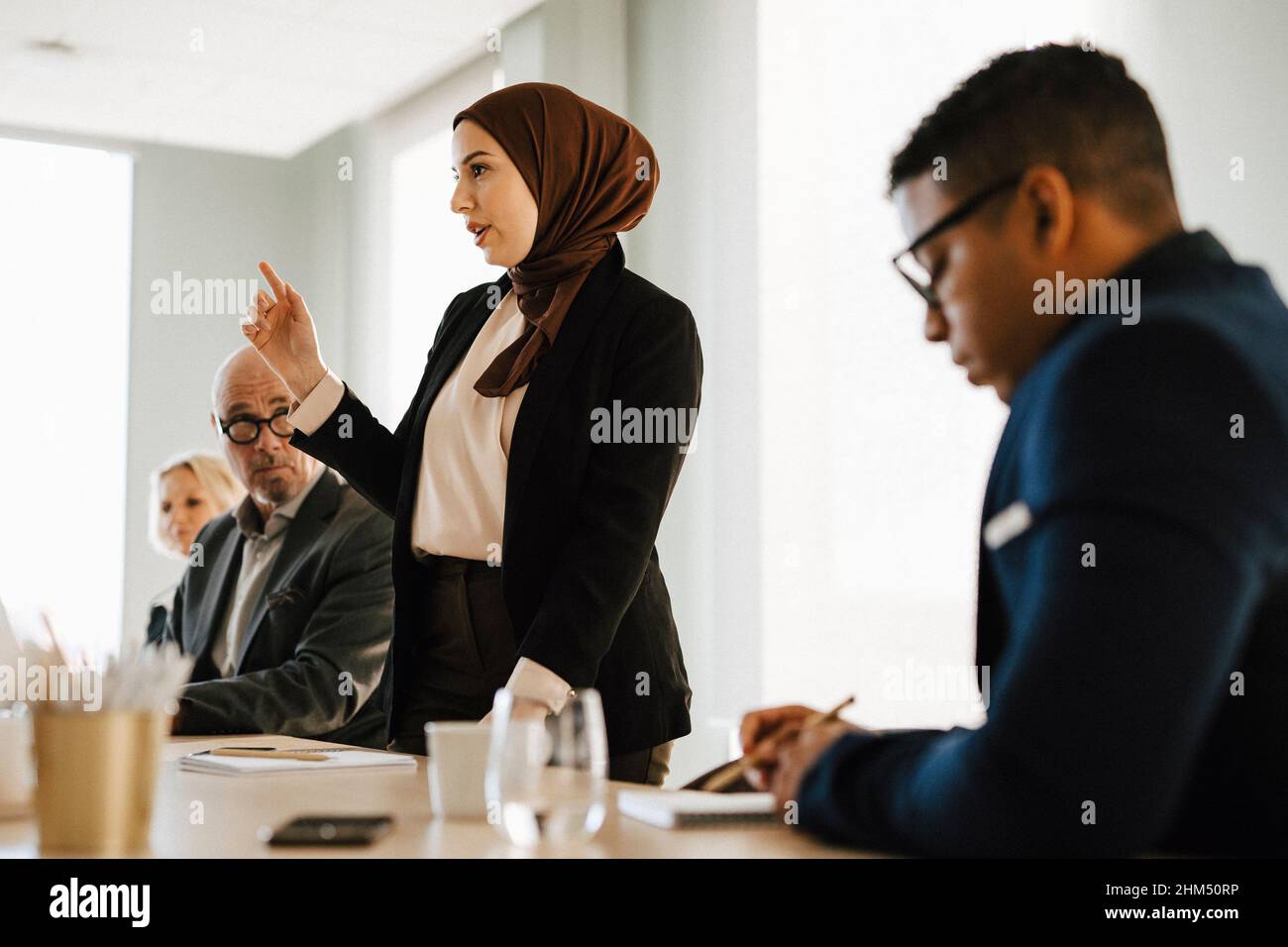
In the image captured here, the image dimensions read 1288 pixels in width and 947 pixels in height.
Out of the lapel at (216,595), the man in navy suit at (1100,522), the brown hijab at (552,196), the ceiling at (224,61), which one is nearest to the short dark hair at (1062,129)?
the man in navy suit at (1100,522)

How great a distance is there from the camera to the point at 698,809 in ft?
3.59

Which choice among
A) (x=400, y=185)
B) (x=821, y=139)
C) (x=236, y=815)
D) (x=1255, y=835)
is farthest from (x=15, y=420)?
(x=1255, y=835)

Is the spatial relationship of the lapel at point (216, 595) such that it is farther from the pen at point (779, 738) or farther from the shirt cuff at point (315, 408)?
the pen at point (779, 738)

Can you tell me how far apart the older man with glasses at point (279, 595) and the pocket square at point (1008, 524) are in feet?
4.35

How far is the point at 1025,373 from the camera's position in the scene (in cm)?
111

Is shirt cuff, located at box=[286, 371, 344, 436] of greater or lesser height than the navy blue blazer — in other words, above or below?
above

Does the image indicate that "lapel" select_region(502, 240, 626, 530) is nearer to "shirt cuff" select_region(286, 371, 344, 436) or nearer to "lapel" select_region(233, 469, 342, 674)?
"shirt cuff" select_region(286, 371, 344, 436)

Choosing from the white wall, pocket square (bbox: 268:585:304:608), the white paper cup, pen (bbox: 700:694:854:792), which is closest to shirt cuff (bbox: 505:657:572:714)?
pen (bbox: 700:694:854:792)

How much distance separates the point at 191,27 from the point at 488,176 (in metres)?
3.66

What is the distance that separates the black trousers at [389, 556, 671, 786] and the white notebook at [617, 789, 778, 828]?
1.93ft

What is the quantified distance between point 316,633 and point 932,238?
A: 1680 millimetres

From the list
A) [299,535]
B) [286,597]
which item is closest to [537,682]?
[286,597]

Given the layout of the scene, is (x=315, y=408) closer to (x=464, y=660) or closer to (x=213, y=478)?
(x=464, y=660)

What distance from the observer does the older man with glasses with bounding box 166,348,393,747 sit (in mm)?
2326
